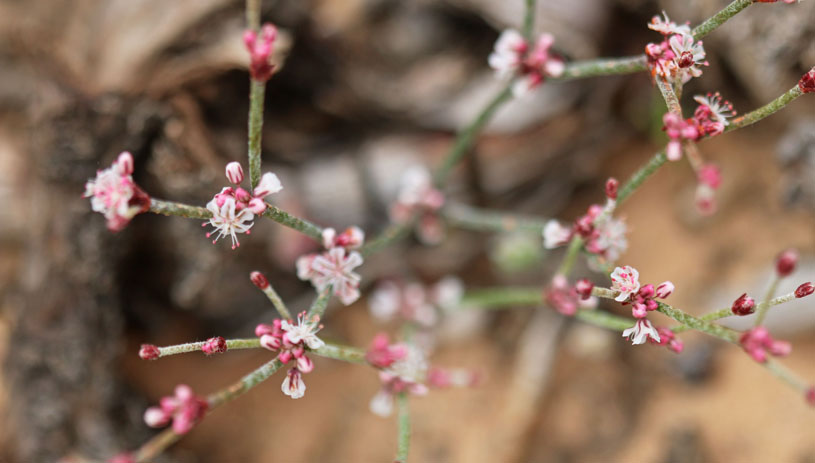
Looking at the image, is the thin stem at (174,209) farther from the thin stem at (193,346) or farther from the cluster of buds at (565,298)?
the cluster of buds at (565,298)

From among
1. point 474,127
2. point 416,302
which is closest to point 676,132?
point 474,127

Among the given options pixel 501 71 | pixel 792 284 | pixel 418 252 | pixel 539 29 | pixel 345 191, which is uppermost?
pixel 539 29

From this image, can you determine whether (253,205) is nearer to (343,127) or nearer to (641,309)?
(641,309)

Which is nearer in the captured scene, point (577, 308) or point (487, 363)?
point (577, 308)

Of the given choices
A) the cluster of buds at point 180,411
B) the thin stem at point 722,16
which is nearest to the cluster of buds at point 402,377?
the cluster of buds at point 180,411

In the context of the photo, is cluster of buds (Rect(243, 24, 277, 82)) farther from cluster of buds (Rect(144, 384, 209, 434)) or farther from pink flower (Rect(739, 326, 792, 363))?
pink flower (Rect(739, 326, 792, 363))

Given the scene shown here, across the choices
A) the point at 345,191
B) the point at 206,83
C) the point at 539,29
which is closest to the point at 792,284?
the point at 539,29

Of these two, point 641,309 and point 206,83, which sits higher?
point 206,83
